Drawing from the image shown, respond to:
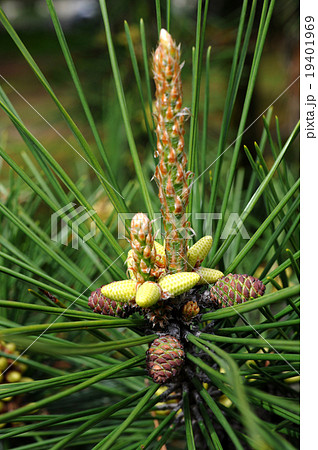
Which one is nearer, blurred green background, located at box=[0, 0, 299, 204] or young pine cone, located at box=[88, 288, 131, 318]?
young pine cone, located at box=[88, 288, 131, 318]

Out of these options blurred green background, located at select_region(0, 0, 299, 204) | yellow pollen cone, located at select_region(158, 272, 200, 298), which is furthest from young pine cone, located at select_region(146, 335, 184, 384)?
blurred green background, located at select_region(0, 0, 299, 204)

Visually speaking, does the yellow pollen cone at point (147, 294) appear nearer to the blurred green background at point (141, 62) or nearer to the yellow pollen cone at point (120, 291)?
the yellow pollen cone at point (120, 291)

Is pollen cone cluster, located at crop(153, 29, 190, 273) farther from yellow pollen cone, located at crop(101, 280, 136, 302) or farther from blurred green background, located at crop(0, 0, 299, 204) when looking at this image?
blurred green background, located at crop(0, 0, 299, 204)

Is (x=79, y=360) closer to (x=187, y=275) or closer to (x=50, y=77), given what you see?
(x=187, y=275)

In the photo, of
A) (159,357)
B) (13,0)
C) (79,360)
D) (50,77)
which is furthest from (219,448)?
(13,0)

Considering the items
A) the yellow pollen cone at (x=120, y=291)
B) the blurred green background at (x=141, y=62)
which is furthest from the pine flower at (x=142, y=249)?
the blurred green background at (x=141, y=62)

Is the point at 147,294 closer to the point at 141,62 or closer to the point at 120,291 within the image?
the point at 120,291
